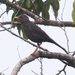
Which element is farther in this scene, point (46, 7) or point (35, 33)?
point (46, 7)

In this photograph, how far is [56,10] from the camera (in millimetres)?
5867

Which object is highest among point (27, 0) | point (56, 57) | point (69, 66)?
point (27, 0)

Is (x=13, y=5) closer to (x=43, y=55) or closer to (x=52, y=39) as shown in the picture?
(x=52, y=39)

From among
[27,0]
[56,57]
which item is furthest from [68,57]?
[27,0]

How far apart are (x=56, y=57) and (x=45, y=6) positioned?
1.86 meters

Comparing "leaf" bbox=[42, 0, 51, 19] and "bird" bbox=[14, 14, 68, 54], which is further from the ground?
"leaf" bbox=[42, 0, 51, 19]

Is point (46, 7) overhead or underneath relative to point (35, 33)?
overhead

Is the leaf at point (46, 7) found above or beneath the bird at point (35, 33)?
above

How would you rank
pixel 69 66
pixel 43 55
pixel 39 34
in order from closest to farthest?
pixel 43 55
pixel 69 66
pixel 39 34

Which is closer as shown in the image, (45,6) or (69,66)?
(69,66)

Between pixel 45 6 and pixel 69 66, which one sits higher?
pixel 45 6

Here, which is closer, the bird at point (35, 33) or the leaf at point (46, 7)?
the bird at point (35, 33)

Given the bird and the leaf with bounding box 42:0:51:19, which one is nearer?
the bird

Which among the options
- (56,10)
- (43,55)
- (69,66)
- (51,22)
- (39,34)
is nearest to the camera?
(43,55)
